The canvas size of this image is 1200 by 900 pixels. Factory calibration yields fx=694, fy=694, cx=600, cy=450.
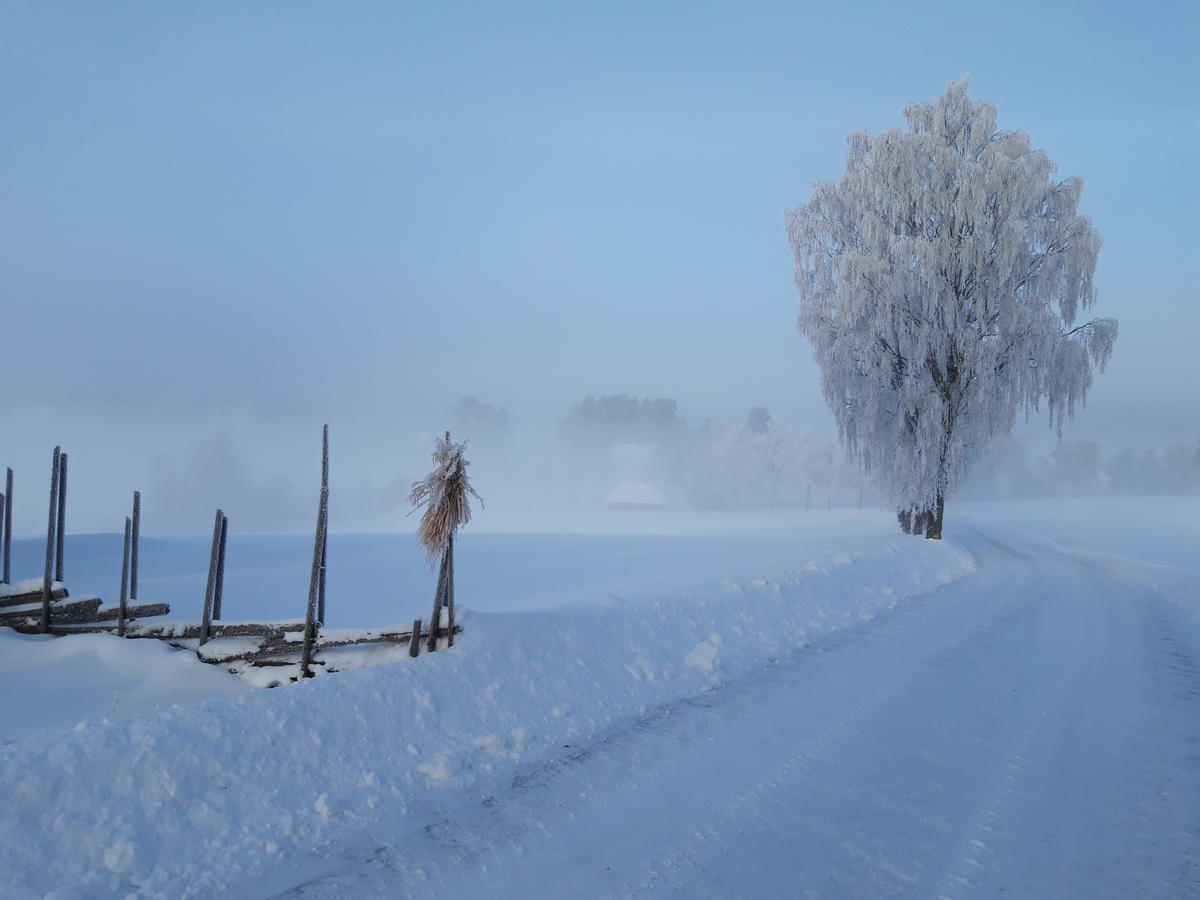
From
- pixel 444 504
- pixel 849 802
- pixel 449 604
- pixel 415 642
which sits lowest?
pixel 849 802

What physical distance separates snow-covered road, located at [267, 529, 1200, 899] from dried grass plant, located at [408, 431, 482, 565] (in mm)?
2477

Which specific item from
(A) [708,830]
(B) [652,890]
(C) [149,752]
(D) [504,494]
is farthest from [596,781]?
(D) [504,494]

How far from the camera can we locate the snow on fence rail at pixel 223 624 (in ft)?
22.2

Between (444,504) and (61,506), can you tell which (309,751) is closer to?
(444,504)

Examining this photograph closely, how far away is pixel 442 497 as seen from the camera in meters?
6.86

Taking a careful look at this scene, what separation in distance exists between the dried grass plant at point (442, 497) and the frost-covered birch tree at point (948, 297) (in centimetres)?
1766

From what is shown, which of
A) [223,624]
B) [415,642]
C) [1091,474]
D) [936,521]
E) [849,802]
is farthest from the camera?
[1091,474]

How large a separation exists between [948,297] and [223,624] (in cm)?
2071

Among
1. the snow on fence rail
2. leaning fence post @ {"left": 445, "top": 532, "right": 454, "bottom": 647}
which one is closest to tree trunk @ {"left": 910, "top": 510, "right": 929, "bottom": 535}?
leaning fence post @ {"left": 445, "top": 532, "right": 454, "bottom": 647}

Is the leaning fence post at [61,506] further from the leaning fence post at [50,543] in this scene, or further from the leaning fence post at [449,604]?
the leaning fence post at [449,604]

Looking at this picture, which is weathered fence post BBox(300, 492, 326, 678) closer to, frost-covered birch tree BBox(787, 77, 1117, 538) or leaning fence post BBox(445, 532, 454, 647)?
leaning fence post BBox(445, 532, 454, 647)

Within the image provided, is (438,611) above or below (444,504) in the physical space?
below

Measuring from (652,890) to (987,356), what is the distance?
21.2 metres

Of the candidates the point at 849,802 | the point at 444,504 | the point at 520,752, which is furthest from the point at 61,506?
the point at 849,802
